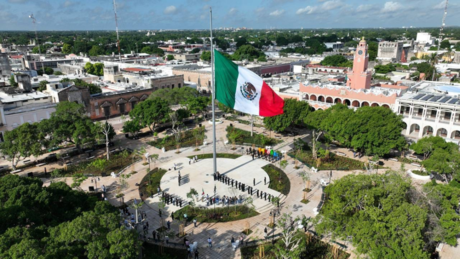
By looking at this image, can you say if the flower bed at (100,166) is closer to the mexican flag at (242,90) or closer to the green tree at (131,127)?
the green tree at (131,127)

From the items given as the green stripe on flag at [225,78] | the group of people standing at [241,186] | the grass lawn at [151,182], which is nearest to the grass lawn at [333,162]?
the group of people standing at [241,186]

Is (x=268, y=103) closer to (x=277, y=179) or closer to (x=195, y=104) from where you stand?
(x=277, y=179)

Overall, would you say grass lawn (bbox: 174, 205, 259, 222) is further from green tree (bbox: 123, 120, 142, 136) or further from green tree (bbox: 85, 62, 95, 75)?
green tree (bbox: 85, 62, 95, 75)

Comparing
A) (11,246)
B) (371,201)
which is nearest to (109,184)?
(11,246)

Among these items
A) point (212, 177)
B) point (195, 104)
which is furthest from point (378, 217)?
point (195, 104)

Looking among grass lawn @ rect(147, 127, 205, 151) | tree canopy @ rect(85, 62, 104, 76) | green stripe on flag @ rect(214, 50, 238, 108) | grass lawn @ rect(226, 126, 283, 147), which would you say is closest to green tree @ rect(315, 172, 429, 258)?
green stripe on flag @ rect(214, 50, 238, 108)
